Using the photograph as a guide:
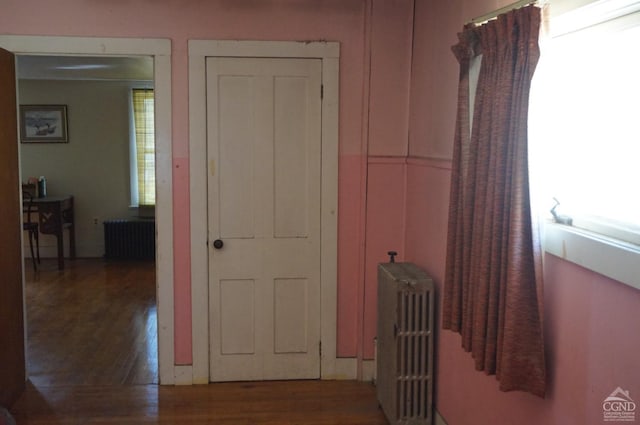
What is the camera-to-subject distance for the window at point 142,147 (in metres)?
7.55

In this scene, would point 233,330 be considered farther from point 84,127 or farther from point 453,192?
point 84,127

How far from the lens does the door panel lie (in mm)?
3229

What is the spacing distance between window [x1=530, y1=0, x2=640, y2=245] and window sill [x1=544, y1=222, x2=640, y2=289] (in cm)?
5

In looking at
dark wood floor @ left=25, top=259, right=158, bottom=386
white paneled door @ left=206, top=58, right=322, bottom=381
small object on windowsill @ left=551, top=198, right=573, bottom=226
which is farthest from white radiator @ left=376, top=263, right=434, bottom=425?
dark wood floor @ left=25, top=259, right=158, bottom=386

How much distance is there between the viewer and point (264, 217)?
3646mm

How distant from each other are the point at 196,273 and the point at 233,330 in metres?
0.43

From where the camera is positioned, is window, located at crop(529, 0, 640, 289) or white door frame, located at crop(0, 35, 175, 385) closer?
window, located at crop(529, 0, 640, 289)

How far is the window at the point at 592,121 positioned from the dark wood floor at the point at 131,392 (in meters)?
1.86

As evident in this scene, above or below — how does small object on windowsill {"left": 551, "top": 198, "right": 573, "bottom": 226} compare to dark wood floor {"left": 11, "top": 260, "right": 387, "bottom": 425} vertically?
above

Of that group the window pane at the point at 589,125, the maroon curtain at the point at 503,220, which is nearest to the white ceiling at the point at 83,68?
the maroon curtain at the point at 503,220

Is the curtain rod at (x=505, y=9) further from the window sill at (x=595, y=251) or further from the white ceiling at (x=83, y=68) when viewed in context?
the white ceiling at (x=83, y=68)

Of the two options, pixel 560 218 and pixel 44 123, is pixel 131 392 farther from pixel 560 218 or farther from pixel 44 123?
pixel 44 123

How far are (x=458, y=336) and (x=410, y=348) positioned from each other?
310mm

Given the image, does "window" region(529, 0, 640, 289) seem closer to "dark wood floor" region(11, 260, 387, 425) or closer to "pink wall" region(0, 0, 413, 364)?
"pink wall" region(0, 0, 413, 364)
